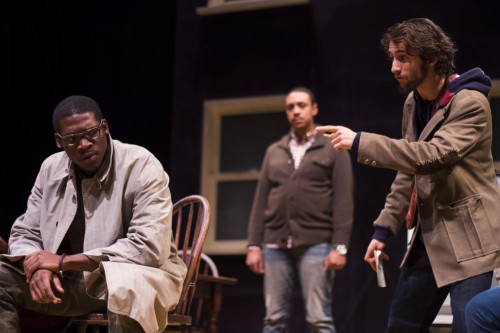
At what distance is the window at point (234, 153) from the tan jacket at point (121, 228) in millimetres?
3221

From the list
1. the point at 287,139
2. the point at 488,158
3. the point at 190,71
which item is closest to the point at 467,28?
the point at 287,139

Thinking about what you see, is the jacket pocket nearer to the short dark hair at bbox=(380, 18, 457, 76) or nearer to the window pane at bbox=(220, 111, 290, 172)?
the short dark hair at bbox=(380, 18, 457, 76)

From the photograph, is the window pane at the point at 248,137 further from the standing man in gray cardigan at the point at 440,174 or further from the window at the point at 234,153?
the standing man in gray cardigan at the point at 440,174

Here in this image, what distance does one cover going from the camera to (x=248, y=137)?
21.4ft

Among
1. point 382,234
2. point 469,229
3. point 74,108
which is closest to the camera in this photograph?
point 469,229

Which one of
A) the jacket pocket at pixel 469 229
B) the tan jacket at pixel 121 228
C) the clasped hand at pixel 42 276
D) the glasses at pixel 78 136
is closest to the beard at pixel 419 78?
the jacket pocket at pixel 469 229

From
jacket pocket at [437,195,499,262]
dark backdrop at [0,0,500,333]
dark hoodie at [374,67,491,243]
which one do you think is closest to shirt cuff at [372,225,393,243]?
jacket pocket at [437,195,499,262]

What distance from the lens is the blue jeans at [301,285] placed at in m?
4.50

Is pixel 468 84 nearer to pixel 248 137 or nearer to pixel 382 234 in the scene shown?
pixel 382 234

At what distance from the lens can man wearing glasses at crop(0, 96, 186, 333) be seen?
2.75 metres

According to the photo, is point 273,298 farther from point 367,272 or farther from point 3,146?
point 3,146

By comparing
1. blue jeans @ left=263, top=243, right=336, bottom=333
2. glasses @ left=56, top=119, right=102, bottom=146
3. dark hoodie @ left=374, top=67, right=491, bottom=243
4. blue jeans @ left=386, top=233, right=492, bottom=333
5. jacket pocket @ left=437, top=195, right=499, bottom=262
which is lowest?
blue jeans @ left=263, top=243, right=336, bottom=333

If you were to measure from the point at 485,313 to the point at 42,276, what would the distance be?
55.5 inches

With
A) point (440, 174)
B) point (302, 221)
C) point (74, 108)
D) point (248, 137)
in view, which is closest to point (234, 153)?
point (248, 137)
